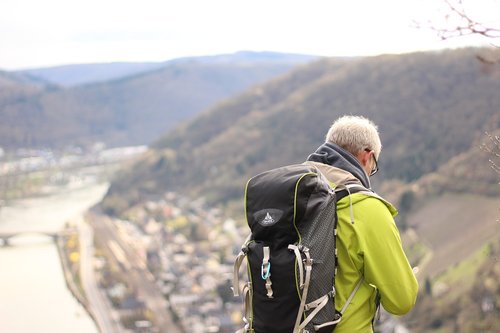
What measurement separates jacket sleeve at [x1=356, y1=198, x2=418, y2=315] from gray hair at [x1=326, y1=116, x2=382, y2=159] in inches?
7.3

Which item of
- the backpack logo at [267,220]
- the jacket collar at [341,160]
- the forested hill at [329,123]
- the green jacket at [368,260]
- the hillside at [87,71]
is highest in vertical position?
the jacket collar at [341,160]

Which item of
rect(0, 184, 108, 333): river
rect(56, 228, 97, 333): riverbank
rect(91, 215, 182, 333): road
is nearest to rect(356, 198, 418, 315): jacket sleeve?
rect(0, 184, 108, 333): river

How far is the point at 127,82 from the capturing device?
63.8 m

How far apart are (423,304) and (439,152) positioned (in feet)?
46.4

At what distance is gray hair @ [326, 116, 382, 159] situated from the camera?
157 centimetres

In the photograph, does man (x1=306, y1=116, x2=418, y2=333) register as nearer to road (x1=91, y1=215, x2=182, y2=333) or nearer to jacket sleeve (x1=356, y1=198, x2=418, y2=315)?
jacket sleeve (x1=356, y1=198, x2=418, y2=315)

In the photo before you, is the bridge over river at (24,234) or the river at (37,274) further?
A: the bridge over river at (24,234)

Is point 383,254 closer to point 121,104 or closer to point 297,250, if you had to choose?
point 297,250

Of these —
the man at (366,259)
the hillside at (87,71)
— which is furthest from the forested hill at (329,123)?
the hillside at (87,71)

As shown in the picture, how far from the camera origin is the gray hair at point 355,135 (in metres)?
1.57

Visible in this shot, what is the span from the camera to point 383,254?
1.41 metres

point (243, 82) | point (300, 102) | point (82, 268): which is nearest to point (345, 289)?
point (82, 268)

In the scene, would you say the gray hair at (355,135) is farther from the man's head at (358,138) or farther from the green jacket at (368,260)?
the green jacket at (368,260)

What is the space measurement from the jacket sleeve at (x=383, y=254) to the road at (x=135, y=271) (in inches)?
478
